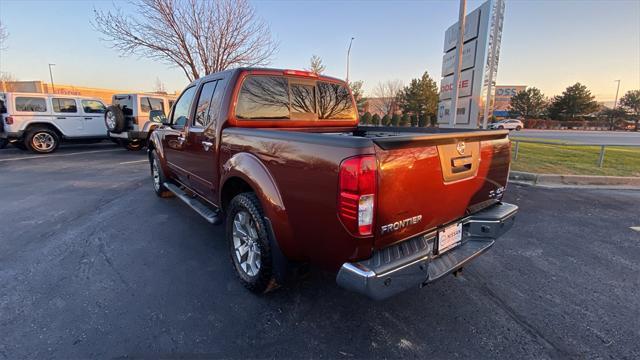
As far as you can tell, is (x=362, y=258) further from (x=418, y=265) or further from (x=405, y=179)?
(x=405, y=179)

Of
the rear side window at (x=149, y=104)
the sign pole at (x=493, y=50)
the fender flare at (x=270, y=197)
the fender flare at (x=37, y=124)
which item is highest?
the sign pole at (x=493, y=50)

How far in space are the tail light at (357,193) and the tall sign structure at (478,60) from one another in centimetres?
729

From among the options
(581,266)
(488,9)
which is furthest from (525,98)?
(581,266)

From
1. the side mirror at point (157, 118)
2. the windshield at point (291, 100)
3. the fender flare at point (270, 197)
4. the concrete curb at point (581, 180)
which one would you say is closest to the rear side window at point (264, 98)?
the windshield at point (291, 100)

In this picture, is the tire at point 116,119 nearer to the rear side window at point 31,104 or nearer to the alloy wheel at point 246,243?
the rear side window at point 31,104

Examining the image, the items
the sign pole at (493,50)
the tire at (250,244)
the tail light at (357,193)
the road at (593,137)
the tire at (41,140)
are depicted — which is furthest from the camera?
the road at (593,137)

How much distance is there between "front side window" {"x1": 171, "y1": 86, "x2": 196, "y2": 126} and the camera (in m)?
4.21

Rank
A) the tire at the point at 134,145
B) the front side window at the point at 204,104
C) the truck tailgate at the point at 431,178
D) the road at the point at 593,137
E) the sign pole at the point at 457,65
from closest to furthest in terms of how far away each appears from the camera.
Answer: the truck tailgate at the point at 431,178, the front side window at the point at 204,104, the sign pole at the point at 457,65, the tire at the point at 134,145, the road at the point at 593,137

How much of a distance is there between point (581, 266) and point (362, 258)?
3.00 metres

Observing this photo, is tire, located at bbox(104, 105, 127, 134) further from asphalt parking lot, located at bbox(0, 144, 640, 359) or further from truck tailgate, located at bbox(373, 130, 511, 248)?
truck tailgate, located at bbox(373, 130, 511, 248)

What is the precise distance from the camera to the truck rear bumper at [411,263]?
182cm

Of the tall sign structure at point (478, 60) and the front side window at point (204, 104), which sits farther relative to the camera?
the tall sign structure at point (478, 60)

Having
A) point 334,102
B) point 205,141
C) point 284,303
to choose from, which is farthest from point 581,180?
point 205,141

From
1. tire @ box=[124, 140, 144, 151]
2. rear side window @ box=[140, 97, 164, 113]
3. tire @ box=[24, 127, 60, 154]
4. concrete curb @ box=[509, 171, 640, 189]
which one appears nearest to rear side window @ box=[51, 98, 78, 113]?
tire @ box=[24, 127, 60, 154]
